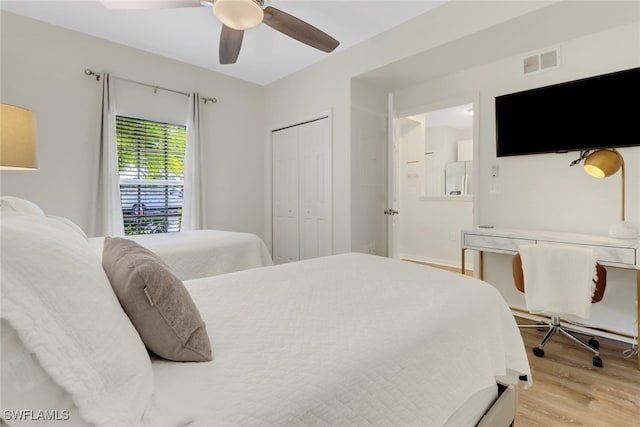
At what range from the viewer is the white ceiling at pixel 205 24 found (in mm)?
2693

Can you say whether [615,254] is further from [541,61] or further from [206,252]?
[206,252]

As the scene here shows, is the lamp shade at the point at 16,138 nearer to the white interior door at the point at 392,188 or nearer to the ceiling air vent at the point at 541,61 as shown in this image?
the white interior door at the point at 392,188

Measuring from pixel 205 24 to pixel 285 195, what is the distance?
217 centimetres

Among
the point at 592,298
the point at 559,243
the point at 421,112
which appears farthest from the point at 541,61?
the point at 592,298

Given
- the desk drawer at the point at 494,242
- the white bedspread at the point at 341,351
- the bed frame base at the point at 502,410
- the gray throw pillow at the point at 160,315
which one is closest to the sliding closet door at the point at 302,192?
the desk drawer at the point at 494,242

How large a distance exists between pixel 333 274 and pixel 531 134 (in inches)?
97.0

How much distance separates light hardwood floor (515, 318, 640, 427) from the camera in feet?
5.17

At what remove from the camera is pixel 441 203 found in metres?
5.19

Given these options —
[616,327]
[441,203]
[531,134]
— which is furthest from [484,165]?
[441,203]

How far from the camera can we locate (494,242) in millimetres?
2762

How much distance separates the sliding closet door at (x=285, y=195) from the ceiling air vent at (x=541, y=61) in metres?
2.55

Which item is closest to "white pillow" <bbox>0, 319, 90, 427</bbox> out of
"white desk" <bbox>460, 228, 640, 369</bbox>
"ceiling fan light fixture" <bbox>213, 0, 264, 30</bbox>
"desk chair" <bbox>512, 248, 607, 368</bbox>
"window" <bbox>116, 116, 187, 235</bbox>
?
"ceiling fan light fixture" <bbox>213, 0, 264, 30</bbox>

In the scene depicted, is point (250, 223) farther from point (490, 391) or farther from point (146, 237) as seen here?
point (490, 391)

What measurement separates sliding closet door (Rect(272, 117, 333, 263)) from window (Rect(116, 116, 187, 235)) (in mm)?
1275
